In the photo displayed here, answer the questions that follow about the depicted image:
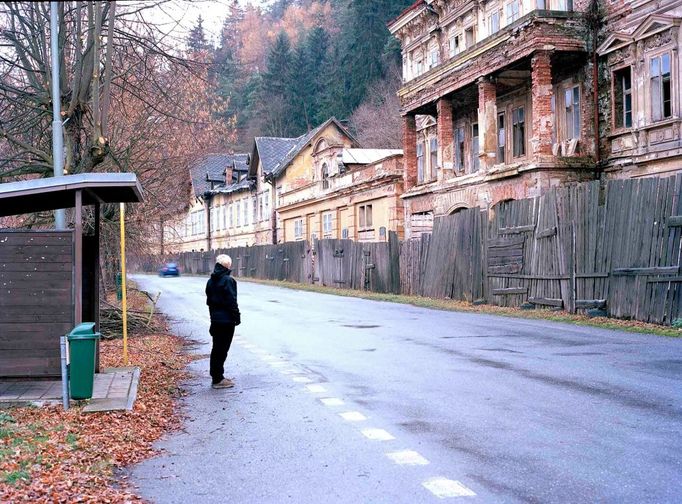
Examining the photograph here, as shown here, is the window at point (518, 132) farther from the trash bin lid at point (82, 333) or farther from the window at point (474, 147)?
the trash bin lid at point (82, 333)

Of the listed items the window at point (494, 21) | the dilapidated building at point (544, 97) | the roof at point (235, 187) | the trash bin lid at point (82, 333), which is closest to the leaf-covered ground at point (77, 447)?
the trash bin lid at point (82, 333)

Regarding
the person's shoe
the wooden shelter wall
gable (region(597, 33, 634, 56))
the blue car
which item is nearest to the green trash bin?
the wooden shelter wall

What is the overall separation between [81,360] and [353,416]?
10.5ft

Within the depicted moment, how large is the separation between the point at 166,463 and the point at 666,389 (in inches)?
235

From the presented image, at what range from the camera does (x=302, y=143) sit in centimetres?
5797

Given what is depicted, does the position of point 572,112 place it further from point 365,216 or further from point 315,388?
point 315,388

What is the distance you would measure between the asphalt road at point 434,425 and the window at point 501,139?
17.7 m

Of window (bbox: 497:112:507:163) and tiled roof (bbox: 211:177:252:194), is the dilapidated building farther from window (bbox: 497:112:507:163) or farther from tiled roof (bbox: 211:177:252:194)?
tiled roof (bbox: 211:177:252:194)

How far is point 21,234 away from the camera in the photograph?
10.1 m

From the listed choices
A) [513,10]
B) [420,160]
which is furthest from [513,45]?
[420,160]

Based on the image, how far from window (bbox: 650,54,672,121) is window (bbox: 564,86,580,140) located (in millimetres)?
3870

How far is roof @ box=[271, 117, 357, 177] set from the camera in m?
55.7

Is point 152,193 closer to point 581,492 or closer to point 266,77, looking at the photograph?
point 581,492

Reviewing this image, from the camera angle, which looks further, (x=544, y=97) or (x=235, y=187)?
(x=235, y=187)
